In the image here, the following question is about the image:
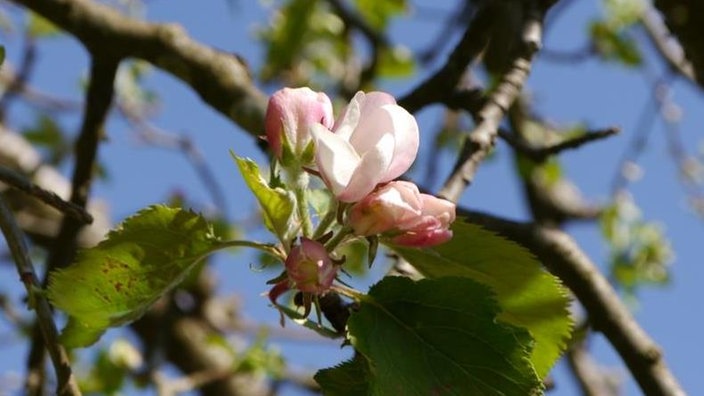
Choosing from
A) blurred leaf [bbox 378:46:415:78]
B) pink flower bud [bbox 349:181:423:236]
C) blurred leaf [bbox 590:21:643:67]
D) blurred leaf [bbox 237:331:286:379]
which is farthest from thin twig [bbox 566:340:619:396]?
pink flower bud [bbox 349:181:423:236]

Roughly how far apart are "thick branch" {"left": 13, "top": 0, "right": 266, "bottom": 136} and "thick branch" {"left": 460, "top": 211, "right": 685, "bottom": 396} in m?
0.46

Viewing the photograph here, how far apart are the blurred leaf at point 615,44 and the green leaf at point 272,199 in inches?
137

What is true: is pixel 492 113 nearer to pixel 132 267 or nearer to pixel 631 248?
pixel 132 267

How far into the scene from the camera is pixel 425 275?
1191 mm

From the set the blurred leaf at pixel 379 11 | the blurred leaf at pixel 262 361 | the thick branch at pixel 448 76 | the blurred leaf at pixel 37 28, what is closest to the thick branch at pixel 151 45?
the thick branch at pixel 448 76

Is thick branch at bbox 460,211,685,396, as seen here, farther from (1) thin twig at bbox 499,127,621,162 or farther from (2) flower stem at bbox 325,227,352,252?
(2) flower stem at bbox 325,227,352,252

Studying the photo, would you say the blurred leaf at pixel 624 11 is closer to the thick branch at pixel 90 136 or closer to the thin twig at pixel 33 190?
the thick branch at pixel 90 136

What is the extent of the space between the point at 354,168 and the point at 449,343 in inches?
6.9

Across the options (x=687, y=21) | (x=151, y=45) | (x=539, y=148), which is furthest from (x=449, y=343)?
(x=687, y=21)

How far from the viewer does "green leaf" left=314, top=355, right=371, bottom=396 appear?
103cm

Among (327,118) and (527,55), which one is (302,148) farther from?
(527,55)

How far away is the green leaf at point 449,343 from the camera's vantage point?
0.99 m

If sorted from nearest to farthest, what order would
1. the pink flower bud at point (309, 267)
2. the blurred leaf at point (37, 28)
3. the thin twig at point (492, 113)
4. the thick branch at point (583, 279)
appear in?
the pink flower bud at point (309, 267)
the thin twig at point (492, 113)
the thick branch at point (583, 279)
the blurred leaf at point (37, 28)

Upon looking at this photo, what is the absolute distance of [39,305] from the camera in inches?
44.5
